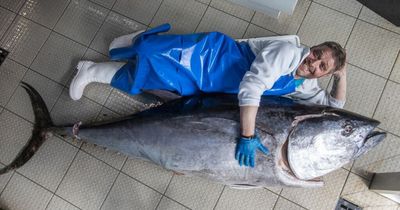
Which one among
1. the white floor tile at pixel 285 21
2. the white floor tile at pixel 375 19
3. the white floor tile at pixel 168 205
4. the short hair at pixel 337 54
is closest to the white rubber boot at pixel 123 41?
the white floor tile at pixel 285 21

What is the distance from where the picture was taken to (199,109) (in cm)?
231

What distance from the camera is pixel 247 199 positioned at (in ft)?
8.86

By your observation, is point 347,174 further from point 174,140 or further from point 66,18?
point 66,18

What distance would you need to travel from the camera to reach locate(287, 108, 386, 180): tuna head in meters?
2.07

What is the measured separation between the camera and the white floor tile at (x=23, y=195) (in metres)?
2.92

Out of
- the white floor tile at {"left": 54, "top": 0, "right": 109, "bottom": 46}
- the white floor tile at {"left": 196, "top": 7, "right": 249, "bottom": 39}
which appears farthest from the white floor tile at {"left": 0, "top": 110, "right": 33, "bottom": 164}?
the white floor tile at {"left": 196, "top": 7, "right": 249, "bottom": 39}

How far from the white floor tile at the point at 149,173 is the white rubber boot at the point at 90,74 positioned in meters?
0.68

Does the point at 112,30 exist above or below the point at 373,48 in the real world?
below

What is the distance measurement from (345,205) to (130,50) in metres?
1.89

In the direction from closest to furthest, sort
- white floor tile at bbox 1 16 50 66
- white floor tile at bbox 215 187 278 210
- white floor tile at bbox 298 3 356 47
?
white floor tile at bbox 215 187 278 210 → white floor tile at bbox 298 3 356 47 → white floor tile at bbox 1 16 50 66

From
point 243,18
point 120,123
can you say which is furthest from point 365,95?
point 120,123

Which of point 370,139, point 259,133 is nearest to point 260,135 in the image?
point 259,133

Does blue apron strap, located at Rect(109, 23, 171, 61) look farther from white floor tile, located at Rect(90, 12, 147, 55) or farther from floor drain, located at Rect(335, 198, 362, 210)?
floor drain, located at Rect(335, 198, 362, 210)

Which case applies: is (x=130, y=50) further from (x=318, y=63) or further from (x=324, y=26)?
(x=324, y=26)
